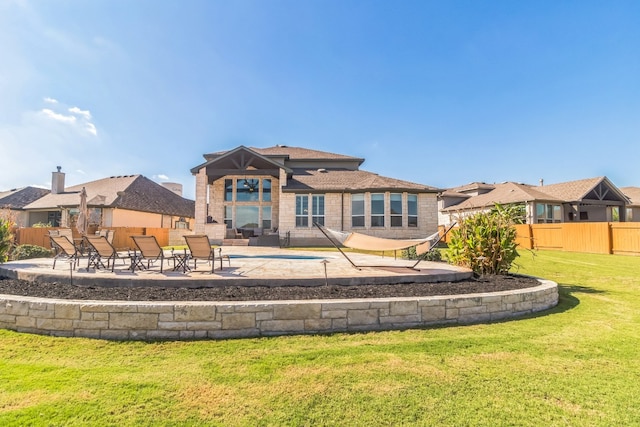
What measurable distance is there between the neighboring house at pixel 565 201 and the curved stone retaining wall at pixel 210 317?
65.4ft

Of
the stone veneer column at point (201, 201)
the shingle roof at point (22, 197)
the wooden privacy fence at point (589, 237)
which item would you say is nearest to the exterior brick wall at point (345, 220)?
the wooden privacy fence at point (589, 237)

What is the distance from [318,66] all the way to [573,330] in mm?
13558

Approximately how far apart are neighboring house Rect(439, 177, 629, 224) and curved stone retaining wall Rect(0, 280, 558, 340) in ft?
65.4

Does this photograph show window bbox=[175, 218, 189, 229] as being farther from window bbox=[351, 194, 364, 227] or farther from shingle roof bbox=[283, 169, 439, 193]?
window bbox=[351, 194, 364, 227]

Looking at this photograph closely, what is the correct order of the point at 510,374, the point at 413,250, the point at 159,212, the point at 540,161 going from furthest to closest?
the point at 159,212
the point at 540,161
the point at 413,250
the point at 510,374

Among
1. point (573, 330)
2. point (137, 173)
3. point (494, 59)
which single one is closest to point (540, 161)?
point (494, 59)

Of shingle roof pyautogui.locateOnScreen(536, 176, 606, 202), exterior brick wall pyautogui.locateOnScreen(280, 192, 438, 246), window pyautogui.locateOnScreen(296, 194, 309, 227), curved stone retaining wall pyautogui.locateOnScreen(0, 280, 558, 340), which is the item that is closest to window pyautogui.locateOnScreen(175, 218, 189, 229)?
exterior brick wall pyautogui.locateOnScreen(280, 192, 438, 246)

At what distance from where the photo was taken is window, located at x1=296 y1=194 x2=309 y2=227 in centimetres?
1898

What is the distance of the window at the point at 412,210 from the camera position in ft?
62.0

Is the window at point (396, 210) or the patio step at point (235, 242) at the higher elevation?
the window at point (396, 210)

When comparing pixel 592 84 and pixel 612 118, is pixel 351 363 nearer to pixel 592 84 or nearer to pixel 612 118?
pixel 592 84

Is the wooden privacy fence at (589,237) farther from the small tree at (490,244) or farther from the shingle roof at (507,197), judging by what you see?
the small tree at (490,244)

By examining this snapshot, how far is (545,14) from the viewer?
424 inches

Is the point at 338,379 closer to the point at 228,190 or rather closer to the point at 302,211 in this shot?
the point at 302,211
